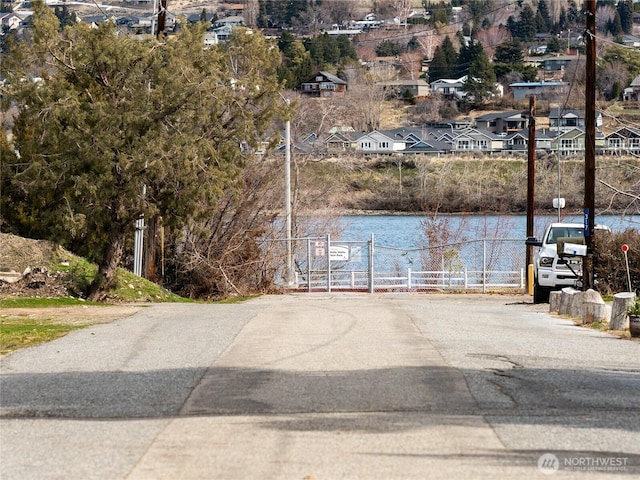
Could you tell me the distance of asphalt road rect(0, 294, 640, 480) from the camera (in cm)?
827

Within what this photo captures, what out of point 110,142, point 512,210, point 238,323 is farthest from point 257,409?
point 512,210

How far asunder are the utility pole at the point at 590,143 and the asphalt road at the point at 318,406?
29.1ft

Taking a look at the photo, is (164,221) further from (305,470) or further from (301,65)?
(301,65)

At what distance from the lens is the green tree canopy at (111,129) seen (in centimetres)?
2578

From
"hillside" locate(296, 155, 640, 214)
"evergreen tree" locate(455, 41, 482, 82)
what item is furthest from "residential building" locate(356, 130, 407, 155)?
"evergreen tree" locate(455, 41, 482, 82)

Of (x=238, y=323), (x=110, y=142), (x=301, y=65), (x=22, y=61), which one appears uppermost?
(x=301, y=65)

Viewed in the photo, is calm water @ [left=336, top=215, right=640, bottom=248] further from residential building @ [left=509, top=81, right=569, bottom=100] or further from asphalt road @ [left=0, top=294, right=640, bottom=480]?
residential building @ [left=509, top=81, right=569, bottom=100]

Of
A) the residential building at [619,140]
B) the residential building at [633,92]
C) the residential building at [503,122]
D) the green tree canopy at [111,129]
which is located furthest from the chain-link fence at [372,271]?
the residential building at [633,92]

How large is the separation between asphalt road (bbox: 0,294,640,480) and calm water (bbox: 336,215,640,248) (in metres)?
36.7

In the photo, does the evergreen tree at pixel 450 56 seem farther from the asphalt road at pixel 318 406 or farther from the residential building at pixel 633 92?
the asphalt road at pixel 318 406

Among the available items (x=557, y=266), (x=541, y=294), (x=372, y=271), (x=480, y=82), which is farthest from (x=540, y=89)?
(x=557, y=266)

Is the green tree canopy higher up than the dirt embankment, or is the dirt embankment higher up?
the green tree canopy

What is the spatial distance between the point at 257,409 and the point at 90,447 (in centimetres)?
189

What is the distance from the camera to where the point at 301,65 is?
14762 cm
